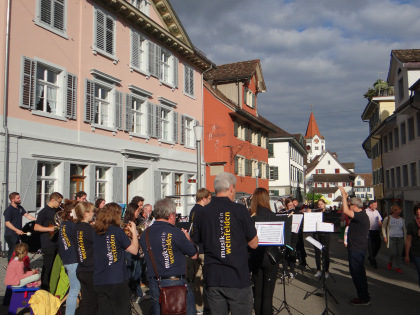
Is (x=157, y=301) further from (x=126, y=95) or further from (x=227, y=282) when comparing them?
(x=126, y=95)

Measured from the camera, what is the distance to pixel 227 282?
178 inches

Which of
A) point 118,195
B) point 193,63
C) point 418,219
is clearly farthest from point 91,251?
point 193,63

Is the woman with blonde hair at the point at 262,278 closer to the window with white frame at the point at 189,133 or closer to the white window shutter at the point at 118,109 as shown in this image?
the white window shutter at the point at 118,109

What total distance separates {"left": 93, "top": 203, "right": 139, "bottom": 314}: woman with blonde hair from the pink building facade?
30.6ft

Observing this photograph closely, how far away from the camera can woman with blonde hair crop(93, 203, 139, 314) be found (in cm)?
531

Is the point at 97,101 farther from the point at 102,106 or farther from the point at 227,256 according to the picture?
the point at 227,256

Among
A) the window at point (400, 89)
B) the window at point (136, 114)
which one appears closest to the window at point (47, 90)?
the window at point (136, 114)

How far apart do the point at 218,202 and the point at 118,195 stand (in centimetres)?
1445

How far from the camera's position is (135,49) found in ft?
67.7

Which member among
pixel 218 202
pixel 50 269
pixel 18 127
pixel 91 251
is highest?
pixel 18 127

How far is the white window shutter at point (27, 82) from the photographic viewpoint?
14141 mm

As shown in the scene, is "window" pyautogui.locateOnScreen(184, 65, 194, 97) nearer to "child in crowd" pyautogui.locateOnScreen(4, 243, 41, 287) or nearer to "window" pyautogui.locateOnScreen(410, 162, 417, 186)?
"window" pyautogui.locateOnScreen(410, 162, 417, 186)

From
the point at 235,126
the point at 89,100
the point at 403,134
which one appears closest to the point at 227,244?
the point at 89,100

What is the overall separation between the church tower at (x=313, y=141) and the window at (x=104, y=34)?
132 meters
